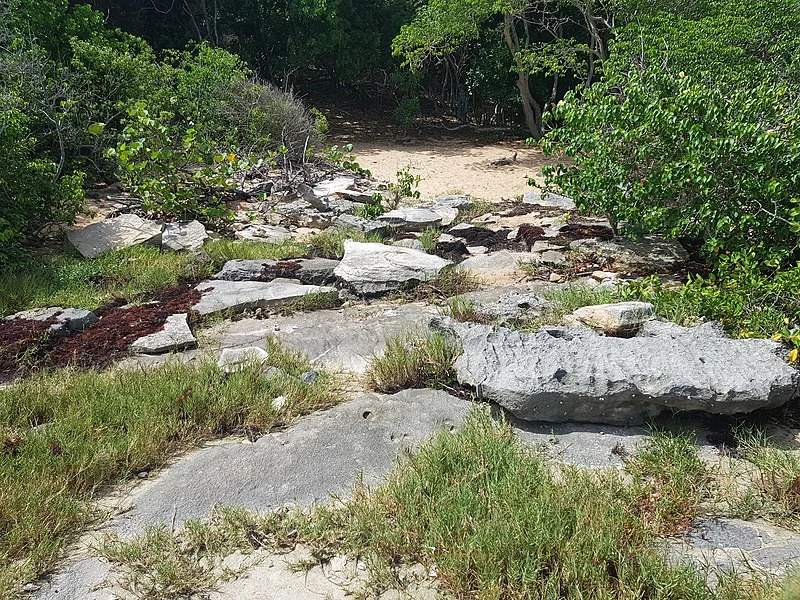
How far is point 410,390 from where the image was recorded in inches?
149

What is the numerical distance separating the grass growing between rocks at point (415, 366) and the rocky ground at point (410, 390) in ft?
0.33

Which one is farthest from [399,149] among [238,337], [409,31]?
[238,337]

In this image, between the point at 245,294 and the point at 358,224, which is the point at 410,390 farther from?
the point at 358,224

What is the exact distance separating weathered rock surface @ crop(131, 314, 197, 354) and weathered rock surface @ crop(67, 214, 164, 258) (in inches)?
A: 106

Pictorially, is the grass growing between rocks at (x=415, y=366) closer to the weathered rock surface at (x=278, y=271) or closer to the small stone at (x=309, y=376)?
the small stone at (x=309, y=376)

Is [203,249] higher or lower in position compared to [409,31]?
lower

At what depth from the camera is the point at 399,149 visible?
15867 mm

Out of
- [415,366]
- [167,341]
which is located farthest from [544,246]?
[167,341]

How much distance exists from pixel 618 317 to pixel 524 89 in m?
13.7

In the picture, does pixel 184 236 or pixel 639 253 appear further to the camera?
pixel 184 236

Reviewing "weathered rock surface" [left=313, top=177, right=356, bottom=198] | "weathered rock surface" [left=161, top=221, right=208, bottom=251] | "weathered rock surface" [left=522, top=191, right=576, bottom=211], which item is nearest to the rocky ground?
"weathered rock surface" [left=161, top=221, right=208, bottom=251]

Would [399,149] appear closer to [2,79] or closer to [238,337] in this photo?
[2,79]

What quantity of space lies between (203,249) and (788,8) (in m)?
10.4

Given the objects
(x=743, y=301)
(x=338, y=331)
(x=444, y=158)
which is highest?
(x=743, y=301)
